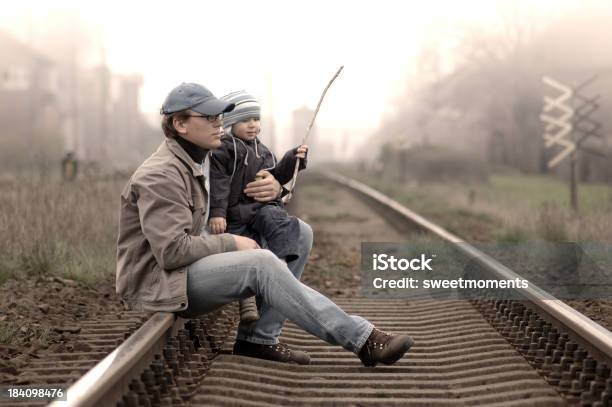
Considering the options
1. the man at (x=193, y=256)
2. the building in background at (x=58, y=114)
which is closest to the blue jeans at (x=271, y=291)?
the man at (x=193, y=256)

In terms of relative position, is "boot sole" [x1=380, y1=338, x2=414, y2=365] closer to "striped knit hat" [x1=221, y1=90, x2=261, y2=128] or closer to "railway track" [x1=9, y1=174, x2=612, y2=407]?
"railway track" [x1=9, y1=174, x2=612, y2=407]

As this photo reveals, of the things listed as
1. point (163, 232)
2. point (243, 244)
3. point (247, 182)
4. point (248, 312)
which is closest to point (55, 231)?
point (247, 182)

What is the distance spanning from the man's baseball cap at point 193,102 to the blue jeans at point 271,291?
2.24 feet

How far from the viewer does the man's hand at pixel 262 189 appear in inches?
183

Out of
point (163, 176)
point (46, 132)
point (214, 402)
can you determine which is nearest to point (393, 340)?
point (214, 402)

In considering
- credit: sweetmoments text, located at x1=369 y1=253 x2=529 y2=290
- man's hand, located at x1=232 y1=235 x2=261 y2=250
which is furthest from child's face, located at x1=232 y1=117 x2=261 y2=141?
credit: sweetmoments text, located at x1=369 y1=253 x2=529 y2=290

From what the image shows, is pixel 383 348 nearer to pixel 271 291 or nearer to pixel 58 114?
pixel 271 291

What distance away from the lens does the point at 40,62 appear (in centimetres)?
5881

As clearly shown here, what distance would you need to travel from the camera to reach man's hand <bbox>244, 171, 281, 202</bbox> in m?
4.66

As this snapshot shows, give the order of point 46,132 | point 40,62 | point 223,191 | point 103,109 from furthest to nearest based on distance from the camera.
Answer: point 40,62 < point 103,109 < point 46,132 < point 223,191

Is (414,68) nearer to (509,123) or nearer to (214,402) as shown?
(509,123)

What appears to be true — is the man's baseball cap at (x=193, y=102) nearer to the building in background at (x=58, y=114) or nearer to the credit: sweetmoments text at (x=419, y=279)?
the credit: sweetmoments text at (x=419, y=279)

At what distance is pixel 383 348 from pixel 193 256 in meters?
0.98

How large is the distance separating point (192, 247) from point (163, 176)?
0.35 m
